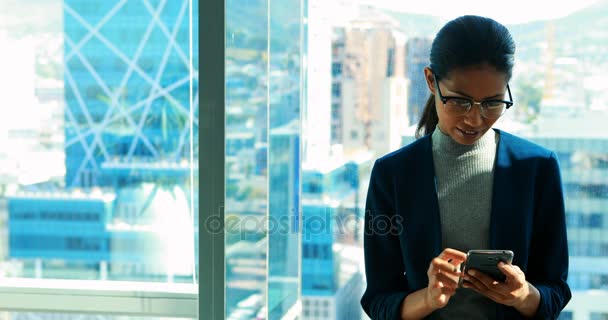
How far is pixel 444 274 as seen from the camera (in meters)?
1.43

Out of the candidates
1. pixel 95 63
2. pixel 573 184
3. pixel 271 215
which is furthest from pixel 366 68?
pixel 95 63

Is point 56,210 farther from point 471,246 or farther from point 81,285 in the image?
point 471,246

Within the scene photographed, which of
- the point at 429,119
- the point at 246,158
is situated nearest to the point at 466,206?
the point at 429,119

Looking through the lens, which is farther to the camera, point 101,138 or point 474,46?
point 101,138

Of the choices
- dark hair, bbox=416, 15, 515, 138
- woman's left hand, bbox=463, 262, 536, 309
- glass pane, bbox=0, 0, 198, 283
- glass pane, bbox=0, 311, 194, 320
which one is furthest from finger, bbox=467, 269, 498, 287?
glass pane, bbox=0, 311, 194, 320

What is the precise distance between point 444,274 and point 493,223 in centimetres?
19

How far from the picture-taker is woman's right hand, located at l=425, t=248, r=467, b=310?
1.42 metres

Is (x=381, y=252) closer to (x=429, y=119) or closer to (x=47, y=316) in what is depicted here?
(x=429, y=119)

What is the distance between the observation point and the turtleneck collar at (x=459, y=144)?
1.58m

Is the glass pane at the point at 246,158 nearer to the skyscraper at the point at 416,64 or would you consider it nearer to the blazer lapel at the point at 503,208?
the skyscraper at the point at 416,64

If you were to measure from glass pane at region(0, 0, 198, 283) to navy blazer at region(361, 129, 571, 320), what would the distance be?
136 cm

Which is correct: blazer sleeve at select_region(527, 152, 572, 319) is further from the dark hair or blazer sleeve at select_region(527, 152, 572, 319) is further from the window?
the window

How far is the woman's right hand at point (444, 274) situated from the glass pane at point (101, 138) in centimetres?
156

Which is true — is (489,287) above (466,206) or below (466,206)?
below
